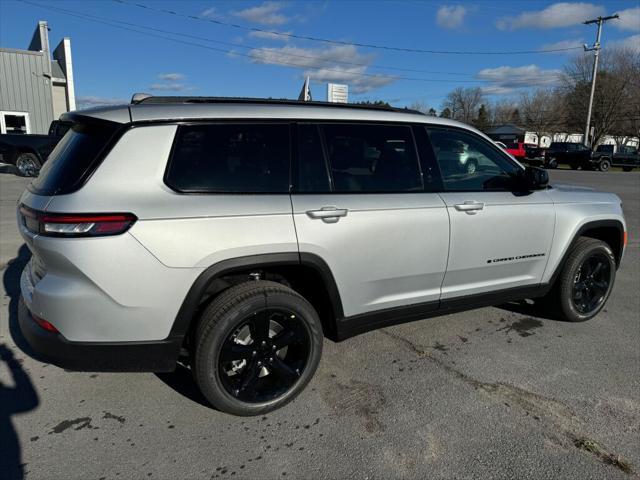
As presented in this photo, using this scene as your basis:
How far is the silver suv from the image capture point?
7.66 ft

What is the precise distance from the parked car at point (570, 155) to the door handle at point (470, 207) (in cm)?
2856

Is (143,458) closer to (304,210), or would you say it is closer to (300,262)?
(300,262)

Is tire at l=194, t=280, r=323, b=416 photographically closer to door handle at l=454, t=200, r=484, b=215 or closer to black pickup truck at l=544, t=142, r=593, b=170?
door handle at l=454, t=200, r=484, b=215

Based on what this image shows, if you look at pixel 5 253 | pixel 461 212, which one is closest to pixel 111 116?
pixel 461 212

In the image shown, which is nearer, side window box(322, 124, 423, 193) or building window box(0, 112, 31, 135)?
side window box(322, 124, 423, 193)

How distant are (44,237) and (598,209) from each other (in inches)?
167

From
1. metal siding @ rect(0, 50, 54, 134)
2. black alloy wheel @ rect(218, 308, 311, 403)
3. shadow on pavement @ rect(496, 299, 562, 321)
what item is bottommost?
shadow on pavement @ rect(496, 299, 562, 321)

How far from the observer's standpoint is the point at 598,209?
4055 mm

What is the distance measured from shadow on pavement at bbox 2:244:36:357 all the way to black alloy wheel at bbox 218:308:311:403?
68.5 inches

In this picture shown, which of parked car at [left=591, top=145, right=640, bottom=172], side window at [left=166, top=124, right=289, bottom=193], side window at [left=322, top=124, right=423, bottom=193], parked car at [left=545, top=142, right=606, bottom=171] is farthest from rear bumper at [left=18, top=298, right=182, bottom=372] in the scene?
parked car at [left=591, top=145, right=640, bottom=172]

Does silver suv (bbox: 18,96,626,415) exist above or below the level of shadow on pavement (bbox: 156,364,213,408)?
above

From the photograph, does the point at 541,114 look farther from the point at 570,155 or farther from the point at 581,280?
the point at 581,280

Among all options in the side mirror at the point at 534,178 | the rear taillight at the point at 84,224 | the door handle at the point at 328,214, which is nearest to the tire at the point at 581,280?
the side mirror at the point at 534,178

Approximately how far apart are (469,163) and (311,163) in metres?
1.45
